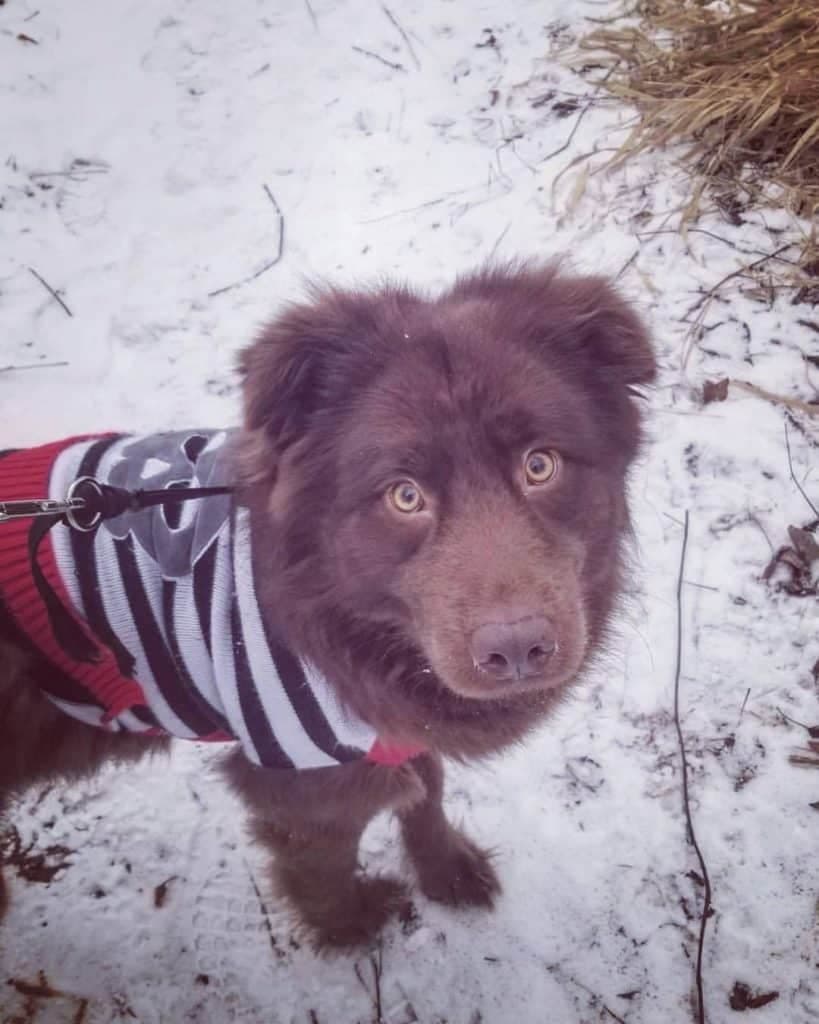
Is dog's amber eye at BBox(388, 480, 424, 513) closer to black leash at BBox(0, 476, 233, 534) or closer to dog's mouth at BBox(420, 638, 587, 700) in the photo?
dog's mouth at BBox(420, 638, 587, 700)

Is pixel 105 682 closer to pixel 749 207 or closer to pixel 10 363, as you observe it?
pixel 10 363

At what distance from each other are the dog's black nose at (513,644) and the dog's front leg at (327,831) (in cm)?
63

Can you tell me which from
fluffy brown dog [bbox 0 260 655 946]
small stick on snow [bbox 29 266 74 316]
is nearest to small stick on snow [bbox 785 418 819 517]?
fluffy brown dog [bbox 0 260 655 946]

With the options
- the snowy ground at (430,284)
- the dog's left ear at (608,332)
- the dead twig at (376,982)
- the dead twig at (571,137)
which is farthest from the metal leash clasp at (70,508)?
the dead twig at (571,137)

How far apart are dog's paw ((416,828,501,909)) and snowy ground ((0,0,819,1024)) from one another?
6 centimetres

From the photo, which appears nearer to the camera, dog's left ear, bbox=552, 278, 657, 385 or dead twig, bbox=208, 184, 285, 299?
dog's left ear, bbox=552, 278, 657, 385

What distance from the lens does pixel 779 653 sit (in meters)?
2.72

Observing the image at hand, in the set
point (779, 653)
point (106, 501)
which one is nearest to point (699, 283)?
point (779, 653)

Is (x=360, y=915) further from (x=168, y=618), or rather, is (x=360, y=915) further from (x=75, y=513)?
(x=75, y=513)

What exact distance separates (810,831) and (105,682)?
7.57 ft

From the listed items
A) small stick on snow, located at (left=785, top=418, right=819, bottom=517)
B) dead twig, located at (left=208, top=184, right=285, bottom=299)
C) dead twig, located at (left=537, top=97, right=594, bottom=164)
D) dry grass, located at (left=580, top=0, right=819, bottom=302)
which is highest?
dry grass, located at (left=580, top=0, right=819, bottom=302)

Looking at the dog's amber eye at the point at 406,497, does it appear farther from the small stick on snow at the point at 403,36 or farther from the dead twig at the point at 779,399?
the small stick on snow at the point at 403,36

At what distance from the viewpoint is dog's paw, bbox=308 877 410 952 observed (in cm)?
236

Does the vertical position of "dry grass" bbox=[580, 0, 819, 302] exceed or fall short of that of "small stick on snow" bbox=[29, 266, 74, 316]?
it exceeds it
